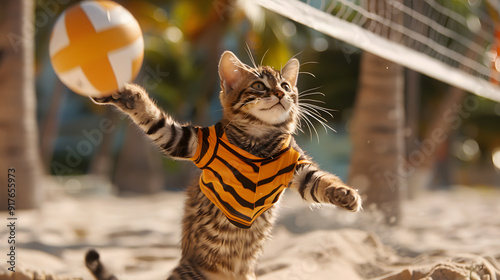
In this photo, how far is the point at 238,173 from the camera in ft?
6.47

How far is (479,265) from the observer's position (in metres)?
2.55

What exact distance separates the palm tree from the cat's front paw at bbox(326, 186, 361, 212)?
2.81 m

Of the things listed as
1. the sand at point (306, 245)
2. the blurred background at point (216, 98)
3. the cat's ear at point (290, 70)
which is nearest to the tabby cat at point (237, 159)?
the cat's ear at point (290, 70)

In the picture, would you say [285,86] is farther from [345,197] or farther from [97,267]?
[97,267]

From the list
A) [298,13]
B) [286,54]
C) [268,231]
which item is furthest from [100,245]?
Result: [286,54]

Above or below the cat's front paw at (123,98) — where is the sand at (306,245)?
below

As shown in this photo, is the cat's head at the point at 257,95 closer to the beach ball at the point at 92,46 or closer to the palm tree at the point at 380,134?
the beach ball at the point at 92,46

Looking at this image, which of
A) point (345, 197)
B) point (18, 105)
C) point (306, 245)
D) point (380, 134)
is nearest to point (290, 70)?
point (345, 197)

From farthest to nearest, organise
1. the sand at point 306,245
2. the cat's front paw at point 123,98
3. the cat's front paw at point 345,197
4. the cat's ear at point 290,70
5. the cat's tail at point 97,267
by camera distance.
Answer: the sand at point 306,245, the cat's tail at point 97,267, the cat's ear at point 290,70, the cat's front paw at point 123,98, the cat's front paw at point 345,197

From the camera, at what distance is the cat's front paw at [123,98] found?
1.83 metres

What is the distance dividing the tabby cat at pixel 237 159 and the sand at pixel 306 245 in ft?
1.32

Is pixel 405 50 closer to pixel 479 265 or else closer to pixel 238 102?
pixel 479 265

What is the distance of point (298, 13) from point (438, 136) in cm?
774

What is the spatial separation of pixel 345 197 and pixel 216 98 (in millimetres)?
10472
